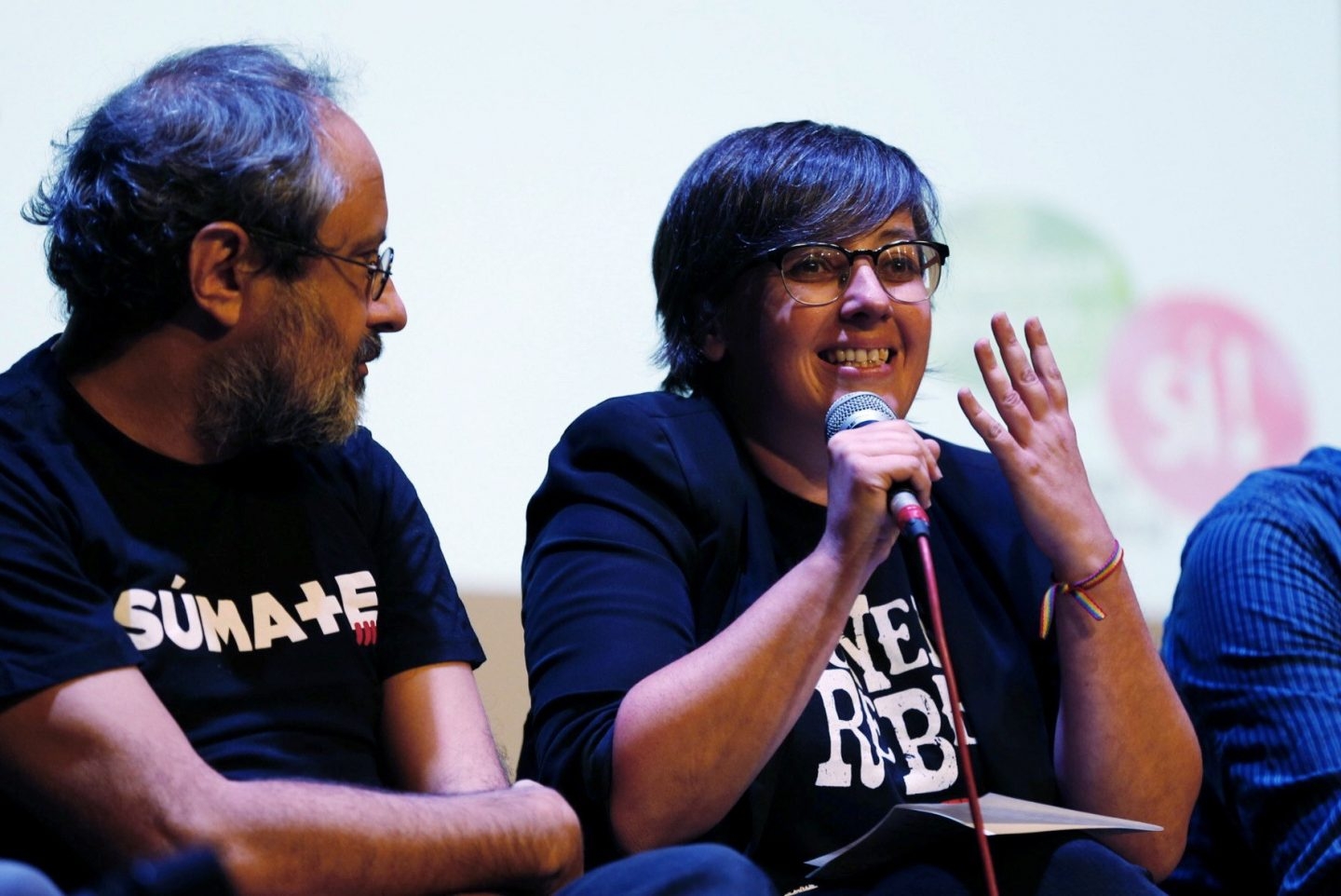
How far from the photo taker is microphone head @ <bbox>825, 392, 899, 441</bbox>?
1715 mm

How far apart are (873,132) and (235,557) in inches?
59.2

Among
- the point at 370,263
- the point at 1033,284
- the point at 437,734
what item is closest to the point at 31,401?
the point at 370,263

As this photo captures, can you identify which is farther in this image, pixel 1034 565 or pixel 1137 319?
pixel 1137 319

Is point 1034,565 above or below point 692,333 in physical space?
below

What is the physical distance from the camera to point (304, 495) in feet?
5.45

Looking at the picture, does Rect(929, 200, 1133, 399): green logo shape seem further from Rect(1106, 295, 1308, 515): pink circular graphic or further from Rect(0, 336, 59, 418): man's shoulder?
Rect(0, 336, 59, 418): man's shoulder

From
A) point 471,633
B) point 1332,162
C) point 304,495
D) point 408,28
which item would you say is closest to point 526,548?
point 471,633

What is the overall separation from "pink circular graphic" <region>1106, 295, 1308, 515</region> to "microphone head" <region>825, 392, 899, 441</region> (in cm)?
112

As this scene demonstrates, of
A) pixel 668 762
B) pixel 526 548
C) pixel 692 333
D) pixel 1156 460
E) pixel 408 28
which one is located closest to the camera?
pixel 668 762

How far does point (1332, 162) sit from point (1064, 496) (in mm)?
1609

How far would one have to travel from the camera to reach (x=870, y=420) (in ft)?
5.59

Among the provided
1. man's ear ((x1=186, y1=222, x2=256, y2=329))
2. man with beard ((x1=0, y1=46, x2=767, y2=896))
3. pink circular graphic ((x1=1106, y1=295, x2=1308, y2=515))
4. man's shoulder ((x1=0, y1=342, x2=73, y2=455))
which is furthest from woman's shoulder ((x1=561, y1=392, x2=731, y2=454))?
pink circular graphic ((x1=1106, y1=295, x2=1308, y2=515))

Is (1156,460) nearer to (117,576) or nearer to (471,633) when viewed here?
(471,633)

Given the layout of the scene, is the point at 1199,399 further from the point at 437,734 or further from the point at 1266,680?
the point at 437,734
